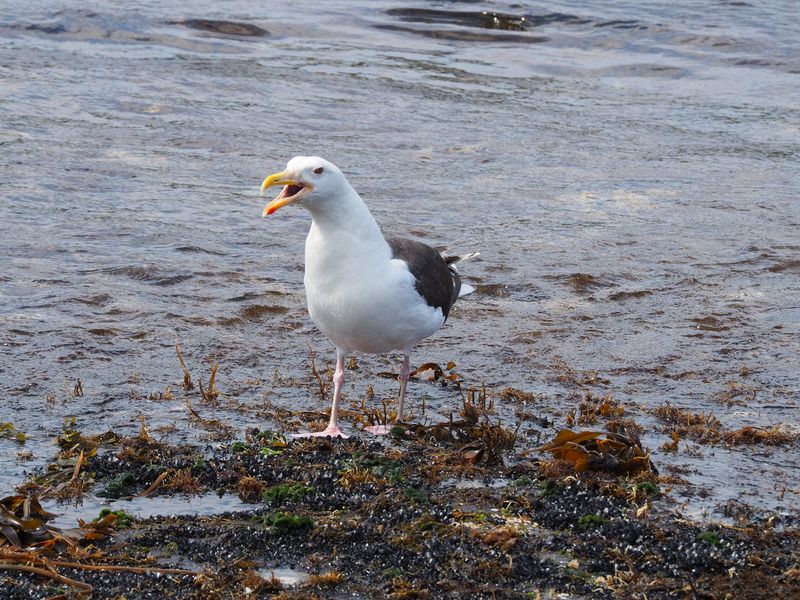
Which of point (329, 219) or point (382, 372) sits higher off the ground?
point (329, 219)

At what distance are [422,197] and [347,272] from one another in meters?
6.79

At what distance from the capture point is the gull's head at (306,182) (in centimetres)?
672

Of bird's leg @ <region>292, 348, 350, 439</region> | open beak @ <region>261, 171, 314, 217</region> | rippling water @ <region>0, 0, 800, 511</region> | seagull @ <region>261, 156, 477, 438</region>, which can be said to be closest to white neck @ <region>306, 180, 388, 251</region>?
seagull @ <region>261, 156, 477, 438</region>

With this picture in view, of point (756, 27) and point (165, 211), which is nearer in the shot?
point (165, 211)

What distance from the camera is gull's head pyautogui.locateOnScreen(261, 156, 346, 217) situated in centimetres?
672

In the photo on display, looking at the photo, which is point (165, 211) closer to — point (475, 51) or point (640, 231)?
point (640, 231)

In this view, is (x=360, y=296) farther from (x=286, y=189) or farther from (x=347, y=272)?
(x=286, y=189)

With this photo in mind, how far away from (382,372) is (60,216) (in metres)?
5.41

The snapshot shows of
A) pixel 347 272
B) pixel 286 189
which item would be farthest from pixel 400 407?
pixel 286 189

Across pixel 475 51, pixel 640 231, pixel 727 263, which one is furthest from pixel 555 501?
pixel 475 51

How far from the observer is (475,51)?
2200 cm

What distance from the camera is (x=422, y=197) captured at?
1361cm

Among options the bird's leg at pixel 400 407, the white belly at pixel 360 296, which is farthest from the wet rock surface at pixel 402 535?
the white belly at pixel 360 296

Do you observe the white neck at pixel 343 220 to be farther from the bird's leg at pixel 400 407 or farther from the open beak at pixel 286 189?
the bird's leg at pixel 400 407
